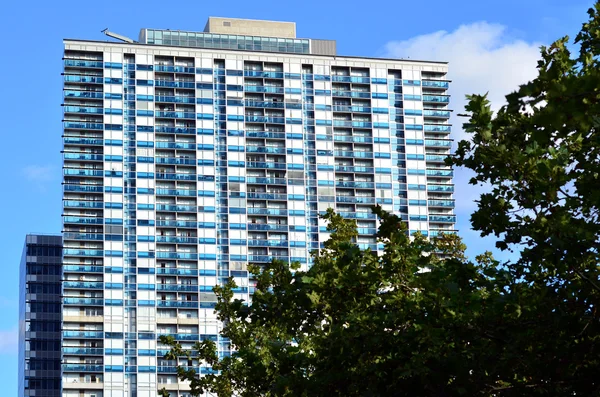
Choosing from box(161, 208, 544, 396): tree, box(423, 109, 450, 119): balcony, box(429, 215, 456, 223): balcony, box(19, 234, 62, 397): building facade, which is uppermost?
box(423, 109, 450, 119): balcony

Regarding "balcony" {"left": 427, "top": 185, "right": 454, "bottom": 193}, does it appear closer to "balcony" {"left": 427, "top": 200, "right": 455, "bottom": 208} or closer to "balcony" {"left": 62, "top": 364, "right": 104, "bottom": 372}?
"balcony" {"left": 427, "top": 200, "right": 455, "bottom": 208}

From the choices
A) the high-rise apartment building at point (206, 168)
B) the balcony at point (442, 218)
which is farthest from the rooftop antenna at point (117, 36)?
the balcony at point (442, 218)

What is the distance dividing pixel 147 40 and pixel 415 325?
13827 cm

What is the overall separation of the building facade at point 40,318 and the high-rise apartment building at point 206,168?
2992 cm

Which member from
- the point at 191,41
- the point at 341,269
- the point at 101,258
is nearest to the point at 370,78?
the point at 191,41

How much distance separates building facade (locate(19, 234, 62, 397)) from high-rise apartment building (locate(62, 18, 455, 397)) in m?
29.9

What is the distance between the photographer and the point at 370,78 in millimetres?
156750

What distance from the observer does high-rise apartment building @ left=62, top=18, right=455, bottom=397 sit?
14225cm

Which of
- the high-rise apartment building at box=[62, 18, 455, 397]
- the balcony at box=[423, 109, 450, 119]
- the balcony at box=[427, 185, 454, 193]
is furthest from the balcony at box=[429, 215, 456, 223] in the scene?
the balcony at box=[423, 109, 450, 119]

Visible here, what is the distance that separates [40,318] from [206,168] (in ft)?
138

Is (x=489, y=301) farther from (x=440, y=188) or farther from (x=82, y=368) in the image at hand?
(x=440, y=188)

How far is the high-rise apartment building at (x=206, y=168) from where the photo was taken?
142250 mm

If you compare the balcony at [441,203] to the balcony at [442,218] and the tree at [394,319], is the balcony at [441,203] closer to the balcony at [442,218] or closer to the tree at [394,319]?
the balcony at [442,218]

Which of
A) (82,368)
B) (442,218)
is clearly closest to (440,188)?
(442,218)
